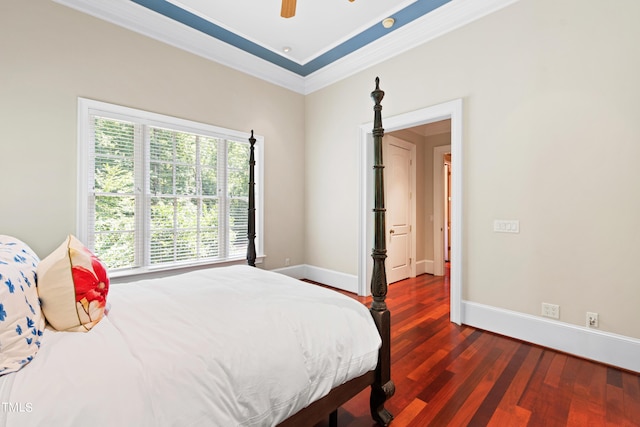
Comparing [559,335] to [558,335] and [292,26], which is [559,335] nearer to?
[558,335]

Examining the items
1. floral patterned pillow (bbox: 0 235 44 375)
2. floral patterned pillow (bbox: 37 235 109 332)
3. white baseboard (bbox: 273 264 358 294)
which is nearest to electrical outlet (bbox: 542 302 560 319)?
white baseboard (bbox: 273 264 358 294)

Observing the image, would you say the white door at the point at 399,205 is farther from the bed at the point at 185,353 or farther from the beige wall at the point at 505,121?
the bed at the point at 185,353

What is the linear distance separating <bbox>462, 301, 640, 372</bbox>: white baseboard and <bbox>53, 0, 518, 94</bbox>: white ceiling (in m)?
2.95

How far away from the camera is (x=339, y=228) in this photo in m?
4.25

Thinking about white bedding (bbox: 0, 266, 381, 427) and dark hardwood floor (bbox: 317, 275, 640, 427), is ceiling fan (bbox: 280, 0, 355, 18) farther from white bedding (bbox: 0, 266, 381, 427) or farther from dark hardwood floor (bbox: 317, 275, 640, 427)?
dark hardwood floor (bbox: 317, 275, 640, 427)

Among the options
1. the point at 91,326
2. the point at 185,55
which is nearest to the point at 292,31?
the point at 185,55

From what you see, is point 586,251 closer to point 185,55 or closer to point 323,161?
point 323,161

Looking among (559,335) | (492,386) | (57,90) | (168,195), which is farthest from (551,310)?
(57,90)

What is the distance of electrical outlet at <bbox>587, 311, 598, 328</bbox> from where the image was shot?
2305mm

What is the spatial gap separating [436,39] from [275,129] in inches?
94.0

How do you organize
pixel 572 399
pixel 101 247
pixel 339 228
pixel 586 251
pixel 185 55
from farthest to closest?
pixel 339 228
pixel 185 55
pixel 101 247
pixel 586 251
pixel 572 399

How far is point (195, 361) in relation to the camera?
101 centimetres

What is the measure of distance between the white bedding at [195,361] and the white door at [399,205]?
10.1 ft

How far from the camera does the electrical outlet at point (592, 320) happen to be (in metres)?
2.30
